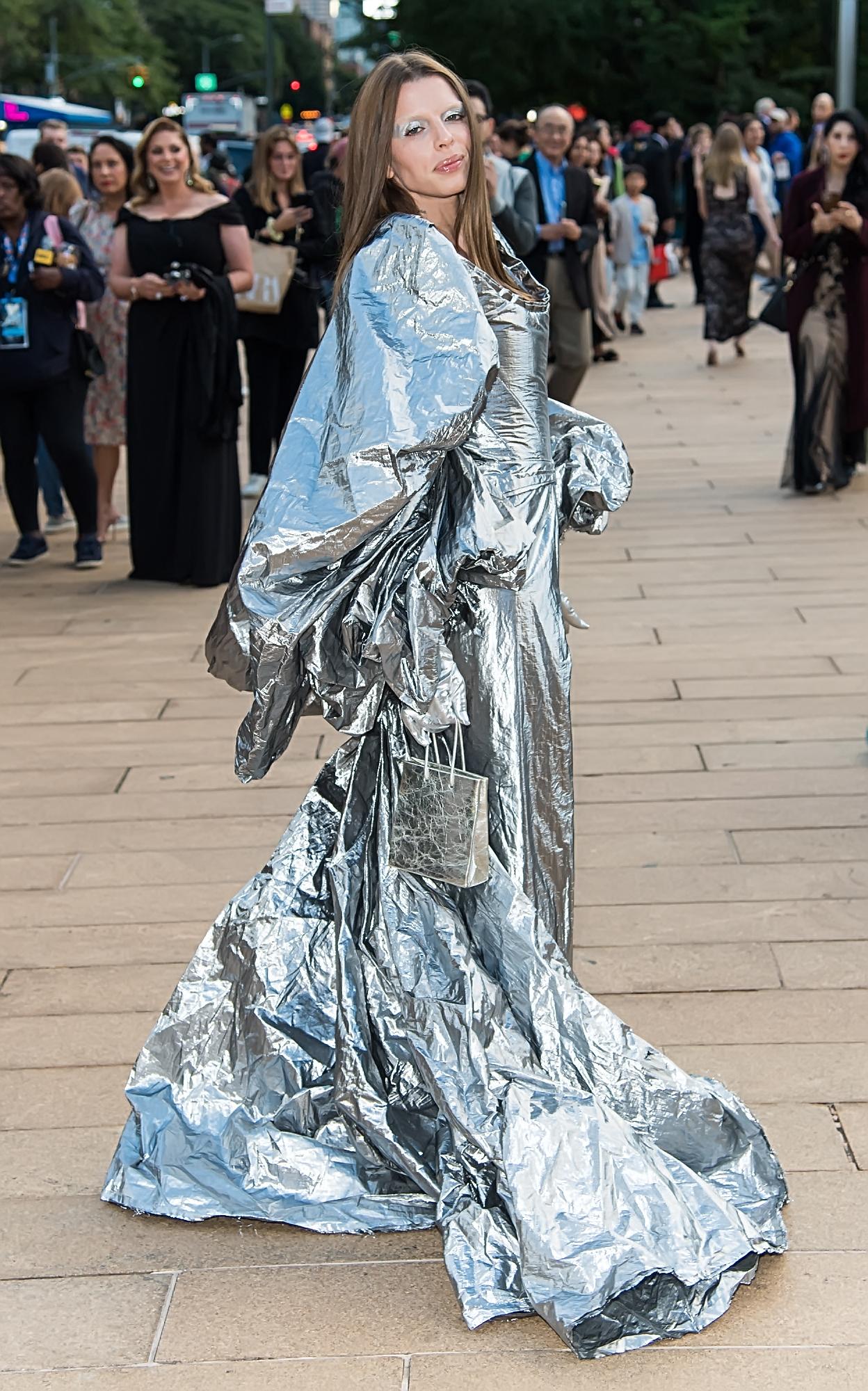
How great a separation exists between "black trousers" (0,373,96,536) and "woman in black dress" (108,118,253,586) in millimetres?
359

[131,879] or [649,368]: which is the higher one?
[131,879]

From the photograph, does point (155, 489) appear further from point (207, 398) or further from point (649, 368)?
point (649, 368)

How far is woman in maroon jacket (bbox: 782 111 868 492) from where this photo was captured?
8.38 metres

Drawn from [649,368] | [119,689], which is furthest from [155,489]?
[649,368]

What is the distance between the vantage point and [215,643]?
2.73 m

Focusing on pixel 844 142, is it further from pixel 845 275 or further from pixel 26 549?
pixel 26 549

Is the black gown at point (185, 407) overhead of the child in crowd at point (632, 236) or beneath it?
overhead

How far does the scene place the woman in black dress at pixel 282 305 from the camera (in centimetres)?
889

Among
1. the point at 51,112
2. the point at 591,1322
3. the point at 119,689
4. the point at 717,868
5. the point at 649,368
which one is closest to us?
the point at 591,1322

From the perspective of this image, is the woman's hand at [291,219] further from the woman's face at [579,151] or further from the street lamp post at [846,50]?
the street lamp post at [846,50]

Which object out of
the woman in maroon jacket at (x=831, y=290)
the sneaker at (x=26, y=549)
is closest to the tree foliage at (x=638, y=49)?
the woman in maroon jacket at (x=831, y=290)

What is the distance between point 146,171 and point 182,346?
0.70 metres

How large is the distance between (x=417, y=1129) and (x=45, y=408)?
5553mm

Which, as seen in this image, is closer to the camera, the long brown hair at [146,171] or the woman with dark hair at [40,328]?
the long brown hair at [146,171]
